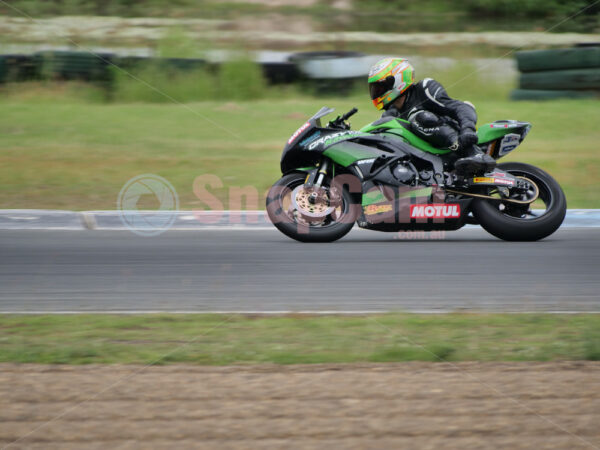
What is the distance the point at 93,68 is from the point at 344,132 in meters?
10.5

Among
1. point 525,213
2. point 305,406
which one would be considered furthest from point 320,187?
point 305,406

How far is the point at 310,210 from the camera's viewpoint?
749 cm

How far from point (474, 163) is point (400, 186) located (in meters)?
0.70

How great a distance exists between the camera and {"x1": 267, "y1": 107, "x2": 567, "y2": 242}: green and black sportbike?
7438 millimetres

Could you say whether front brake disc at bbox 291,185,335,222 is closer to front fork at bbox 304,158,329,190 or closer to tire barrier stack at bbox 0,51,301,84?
front fork at bbox 304,158,329,190

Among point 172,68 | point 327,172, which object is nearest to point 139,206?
point 327,172

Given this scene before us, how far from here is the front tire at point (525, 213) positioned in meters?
7.43

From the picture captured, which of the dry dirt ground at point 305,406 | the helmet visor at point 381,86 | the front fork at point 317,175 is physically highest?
the helmet visor at point 381,86

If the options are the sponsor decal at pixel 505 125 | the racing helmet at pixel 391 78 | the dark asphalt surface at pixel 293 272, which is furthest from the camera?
the racing helmet at pixel 391 78

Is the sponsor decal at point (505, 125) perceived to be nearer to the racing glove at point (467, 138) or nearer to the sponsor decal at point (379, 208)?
the racing glove at point (467, 138)

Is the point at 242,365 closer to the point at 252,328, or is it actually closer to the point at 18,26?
the point at 252,328

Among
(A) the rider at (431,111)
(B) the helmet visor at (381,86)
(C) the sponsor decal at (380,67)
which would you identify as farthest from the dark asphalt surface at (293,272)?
(C) the sponsor decal at (380,67)

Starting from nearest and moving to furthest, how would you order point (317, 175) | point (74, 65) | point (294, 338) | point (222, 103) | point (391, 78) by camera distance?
point (294, 338) < point (317, 175) < point (391, 78) < point (222, 103) < point (74, 65)

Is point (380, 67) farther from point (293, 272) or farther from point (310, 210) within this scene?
point (293, 272)
